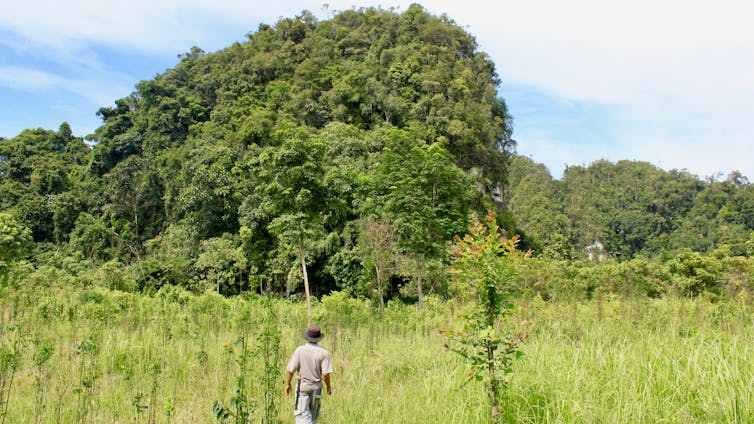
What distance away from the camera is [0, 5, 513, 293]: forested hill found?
14.4 metres

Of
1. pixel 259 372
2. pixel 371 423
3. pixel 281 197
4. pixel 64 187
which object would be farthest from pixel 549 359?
pixel 64 187

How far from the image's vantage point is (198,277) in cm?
2734

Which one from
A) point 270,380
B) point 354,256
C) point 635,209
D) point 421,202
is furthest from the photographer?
point 635,209

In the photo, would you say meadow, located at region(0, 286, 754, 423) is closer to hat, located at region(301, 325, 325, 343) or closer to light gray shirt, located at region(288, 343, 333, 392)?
light gray shirt, located at region(288, 343, 333, 392)

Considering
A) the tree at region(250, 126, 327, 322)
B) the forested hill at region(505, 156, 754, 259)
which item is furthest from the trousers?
the forested hill at region(505, 156, 754, 259)

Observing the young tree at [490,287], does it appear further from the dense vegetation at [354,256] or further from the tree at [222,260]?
the tree at [222,260]

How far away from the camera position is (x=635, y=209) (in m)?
70.5

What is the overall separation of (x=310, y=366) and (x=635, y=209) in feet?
253

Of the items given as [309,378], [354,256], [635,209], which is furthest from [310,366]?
[635,209]

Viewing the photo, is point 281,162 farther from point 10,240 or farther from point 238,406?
point 10,240

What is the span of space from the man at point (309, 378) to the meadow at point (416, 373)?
0.96ft

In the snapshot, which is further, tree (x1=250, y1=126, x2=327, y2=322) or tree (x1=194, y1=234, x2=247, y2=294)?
tree (x1=194, y1=234, x2=247, y2=294)

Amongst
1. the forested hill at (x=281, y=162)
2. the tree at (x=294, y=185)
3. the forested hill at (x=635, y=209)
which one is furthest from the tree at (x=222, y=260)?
the forested hill at (x=635, y=209)

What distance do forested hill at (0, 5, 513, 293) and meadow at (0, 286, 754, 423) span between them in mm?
5183
